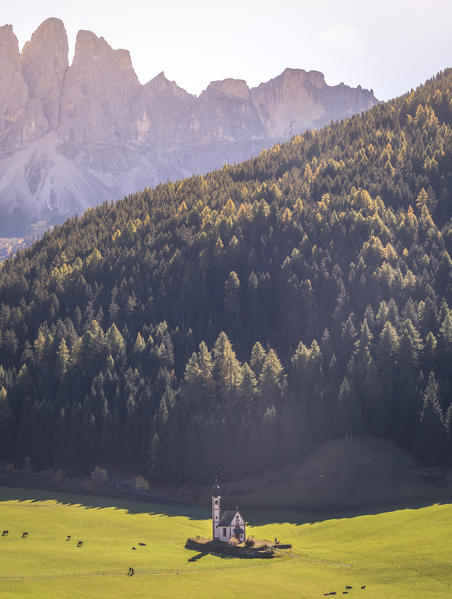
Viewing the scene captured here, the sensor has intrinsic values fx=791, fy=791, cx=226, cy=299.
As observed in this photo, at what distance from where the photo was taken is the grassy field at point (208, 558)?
3002 inches

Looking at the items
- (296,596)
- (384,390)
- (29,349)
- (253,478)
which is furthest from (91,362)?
(296,596)

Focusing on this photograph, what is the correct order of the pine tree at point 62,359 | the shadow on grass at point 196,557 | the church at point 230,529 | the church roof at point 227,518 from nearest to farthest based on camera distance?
the shadow on grass at point 196,557, the church at point 230,529, the church roof at point 227,518, the pine tree at point 62,359

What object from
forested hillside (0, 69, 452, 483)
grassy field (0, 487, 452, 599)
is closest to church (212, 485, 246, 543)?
grassy field (0, 487, 452, 599)

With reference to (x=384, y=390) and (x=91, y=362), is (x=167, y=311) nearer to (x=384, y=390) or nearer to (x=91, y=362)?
(x=91, y=362)

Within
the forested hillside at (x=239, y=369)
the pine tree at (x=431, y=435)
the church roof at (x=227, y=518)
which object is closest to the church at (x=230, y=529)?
the church roof at (x=227, y=518)

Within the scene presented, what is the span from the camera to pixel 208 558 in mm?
91562

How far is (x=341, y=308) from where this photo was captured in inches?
6998

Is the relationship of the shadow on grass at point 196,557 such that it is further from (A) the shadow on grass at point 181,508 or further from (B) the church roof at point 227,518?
(A) the shadow on grass at point 181,508

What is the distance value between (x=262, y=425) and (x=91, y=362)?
151 feet

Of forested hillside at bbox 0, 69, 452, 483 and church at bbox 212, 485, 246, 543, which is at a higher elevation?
forested hillside at bbox 0, 69, 452, 483

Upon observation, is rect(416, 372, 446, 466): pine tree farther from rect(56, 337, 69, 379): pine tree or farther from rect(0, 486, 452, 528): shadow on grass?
rect(56, 337, 69, 379): pine tree

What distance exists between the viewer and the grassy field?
76.2 meters

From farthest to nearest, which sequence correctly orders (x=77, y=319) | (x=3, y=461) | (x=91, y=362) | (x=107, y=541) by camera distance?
1. (x=77, y=319)
2. (x=91, y=362)
3. (x=3, y=461)
4. (x=107, y=541)

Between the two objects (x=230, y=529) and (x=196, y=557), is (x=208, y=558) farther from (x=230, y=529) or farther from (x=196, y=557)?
(x=230, y=529)
